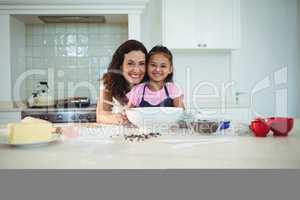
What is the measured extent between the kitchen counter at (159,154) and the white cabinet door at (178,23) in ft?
6.49

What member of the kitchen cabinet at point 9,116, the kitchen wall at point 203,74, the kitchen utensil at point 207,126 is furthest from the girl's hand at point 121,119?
the kitchen wall at point 203,74

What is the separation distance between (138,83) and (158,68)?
145mm

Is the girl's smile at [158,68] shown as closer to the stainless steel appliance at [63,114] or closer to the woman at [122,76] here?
the woman at [122,76]

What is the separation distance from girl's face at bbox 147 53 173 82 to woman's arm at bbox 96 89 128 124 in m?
0.31

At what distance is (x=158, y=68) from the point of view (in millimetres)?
1615

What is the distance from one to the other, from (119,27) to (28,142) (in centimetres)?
252

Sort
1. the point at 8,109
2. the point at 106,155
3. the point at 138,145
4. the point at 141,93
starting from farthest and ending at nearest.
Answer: the point at 8,109 < the point at 141,93 < the point at 138,145 < the point at 106,155

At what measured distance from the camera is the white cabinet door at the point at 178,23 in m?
2.69

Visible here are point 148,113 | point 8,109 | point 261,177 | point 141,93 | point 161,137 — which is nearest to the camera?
point 261,177

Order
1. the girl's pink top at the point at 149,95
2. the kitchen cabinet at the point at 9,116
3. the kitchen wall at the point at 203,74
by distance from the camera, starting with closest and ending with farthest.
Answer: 1. the girl's pink top at the point at 149,95
2. the kitchen cabinet at the point at 9,116
3. the kitchen wall at the point at 203,74

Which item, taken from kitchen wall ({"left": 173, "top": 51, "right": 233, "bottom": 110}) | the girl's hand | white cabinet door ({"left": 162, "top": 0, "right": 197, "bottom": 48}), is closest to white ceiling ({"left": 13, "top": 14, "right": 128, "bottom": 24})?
white cabinet door ({"left": 162, "top": 0, "right": 197, "bottom": 48})

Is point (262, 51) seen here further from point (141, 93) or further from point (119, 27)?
point (141, 93)

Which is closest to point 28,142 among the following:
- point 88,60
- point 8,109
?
point 8,109

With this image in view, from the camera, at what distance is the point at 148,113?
105cm
